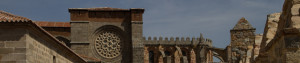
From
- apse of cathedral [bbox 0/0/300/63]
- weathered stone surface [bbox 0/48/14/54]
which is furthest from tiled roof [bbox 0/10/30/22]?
weathered stone surface [bbox 0/48/14/54]

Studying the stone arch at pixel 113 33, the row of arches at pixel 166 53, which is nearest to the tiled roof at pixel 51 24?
the stone arch at pixel 113 33

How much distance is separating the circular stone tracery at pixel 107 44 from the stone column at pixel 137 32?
1.19 metres

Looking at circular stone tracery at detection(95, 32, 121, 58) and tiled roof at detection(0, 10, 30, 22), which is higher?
tiled roof at detection(0, 10, 30, 22)

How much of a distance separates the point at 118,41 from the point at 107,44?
2.27 ft

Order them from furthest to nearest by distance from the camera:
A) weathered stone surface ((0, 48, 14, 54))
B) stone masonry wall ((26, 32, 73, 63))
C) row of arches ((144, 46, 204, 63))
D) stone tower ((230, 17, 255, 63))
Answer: row of arches ((144, 46, 204, 63)), stone tower ((230, 17, 255, 63)), stone masonry wall ((26, 32, 73, 63)), weathered stone surface ((0, 48, 14, 54))

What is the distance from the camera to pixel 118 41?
84.6 feet

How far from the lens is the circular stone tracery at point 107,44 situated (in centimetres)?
2586

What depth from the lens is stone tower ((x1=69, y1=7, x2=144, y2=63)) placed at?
25266mm

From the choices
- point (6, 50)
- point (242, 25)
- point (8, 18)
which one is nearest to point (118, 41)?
point (242, 25)

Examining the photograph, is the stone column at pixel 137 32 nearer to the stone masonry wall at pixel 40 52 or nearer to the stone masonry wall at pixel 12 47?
the stone masonry wall at pixel 40 52

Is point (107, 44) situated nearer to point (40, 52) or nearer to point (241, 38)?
point (241, 38)

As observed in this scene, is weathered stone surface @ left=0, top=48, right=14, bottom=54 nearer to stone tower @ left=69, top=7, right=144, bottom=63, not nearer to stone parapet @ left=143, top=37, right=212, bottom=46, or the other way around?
stone tower @ left=69, top=7, right=144, bottom=63

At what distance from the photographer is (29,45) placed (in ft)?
30.7

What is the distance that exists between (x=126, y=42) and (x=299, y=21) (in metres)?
22.3
